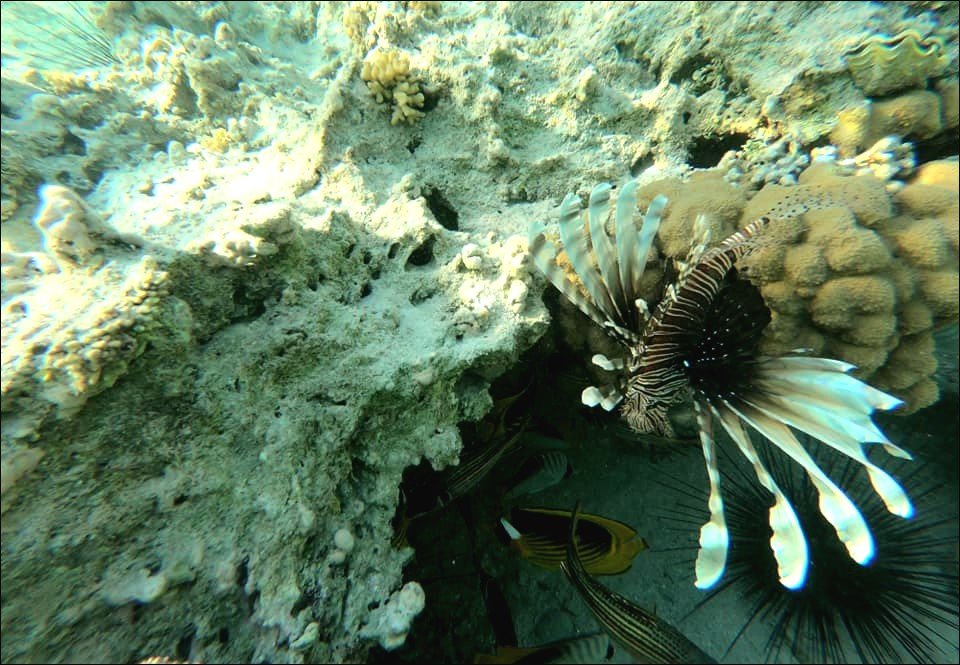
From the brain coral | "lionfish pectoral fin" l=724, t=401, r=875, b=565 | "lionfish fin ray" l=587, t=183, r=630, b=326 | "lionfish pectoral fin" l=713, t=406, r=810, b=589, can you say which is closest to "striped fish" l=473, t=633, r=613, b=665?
"lionfish pectoral fin" l=713, t=406, r=810, b=589

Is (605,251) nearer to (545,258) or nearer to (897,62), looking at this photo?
(545,258)

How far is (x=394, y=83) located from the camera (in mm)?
2271

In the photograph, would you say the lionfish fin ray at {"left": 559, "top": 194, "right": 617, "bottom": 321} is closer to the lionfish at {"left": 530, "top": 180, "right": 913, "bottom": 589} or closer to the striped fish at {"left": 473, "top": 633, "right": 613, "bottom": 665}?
the lionfish at {"left": 530, "top": 180, "right": 913, "bottom": 589}

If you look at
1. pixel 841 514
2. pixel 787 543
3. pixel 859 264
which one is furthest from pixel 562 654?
pixel 859 264

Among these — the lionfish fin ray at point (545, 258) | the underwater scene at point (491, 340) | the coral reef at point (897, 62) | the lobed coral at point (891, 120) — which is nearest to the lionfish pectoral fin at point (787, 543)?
the underwater scene at point (491, 340)

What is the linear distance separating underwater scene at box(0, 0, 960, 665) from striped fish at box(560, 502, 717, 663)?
17 millimetres

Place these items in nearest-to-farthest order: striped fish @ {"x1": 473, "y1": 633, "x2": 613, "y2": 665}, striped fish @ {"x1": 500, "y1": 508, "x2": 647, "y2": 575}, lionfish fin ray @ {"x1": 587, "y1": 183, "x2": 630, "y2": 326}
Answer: striped fish @ {"x1": 473, "y1": 633, "x2": 613, "y2": 665}, lionfish fin ray @ {"x1": 587, "y1": 183, "x2": 630, "y2": 326}, striped fish @ {"x1": 500, "y1": 508, "x2": 647, "y2": 575}

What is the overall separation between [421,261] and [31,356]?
4.42 feet

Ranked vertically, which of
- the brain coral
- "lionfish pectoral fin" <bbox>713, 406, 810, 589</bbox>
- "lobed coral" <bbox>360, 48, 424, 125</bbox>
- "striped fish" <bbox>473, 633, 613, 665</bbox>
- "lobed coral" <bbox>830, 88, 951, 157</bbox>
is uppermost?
"lobed coral" <bbox>360, 48, 424, 125</bbox>

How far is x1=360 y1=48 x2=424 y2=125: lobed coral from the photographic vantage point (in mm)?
2221

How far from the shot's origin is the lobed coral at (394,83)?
222cm

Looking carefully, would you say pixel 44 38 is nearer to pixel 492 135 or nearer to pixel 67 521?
pixel 492 135

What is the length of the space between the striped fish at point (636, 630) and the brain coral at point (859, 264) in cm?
121

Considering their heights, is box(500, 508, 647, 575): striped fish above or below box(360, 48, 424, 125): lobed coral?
below
